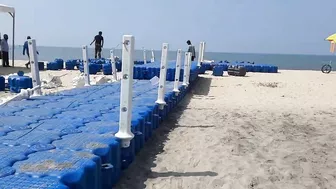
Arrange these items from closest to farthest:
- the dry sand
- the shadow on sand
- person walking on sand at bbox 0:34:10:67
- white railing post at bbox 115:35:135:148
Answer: white railing post at bbox 115:35:135:148 → the shadow on sand → the dry sand → person walking on sand at bbox 0:34:10:67

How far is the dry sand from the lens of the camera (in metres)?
4.05

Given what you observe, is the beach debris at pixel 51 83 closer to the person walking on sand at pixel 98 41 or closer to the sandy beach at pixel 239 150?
the sandy beach at pixel 239 150

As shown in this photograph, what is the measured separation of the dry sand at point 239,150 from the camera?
405cm

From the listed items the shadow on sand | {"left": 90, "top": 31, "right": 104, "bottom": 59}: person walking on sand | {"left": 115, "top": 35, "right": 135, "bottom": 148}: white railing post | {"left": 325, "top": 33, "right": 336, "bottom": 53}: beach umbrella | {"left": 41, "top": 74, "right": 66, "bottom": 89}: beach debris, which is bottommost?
the shadow on sand

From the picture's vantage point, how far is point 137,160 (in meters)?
4.66

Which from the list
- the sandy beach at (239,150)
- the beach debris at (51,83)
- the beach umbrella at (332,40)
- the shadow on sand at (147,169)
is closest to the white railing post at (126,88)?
the shadow on sand at (147,169)

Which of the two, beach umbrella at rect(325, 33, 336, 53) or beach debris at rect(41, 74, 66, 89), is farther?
beach umbrella at rect(325, 33, 336, 53)

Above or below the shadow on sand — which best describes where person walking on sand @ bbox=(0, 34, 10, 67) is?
above

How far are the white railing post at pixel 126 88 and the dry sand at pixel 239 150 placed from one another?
22.3 inches

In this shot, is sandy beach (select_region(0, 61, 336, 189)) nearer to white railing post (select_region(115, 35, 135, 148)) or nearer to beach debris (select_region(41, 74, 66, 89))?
white railing post (select_region(115, 35, 135, 148))

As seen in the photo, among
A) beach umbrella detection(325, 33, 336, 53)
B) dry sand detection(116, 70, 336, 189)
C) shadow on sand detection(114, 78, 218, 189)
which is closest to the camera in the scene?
shadow on sand detection(114, 78, 218, 189)

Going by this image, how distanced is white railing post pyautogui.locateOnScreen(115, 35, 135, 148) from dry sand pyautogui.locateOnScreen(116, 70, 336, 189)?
22.3 inches

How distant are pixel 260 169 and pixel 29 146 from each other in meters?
2.93

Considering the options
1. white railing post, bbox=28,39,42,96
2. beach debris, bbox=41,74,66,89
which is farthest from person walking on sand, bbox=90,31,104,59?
white railing post, bbox=28,39,42,96
